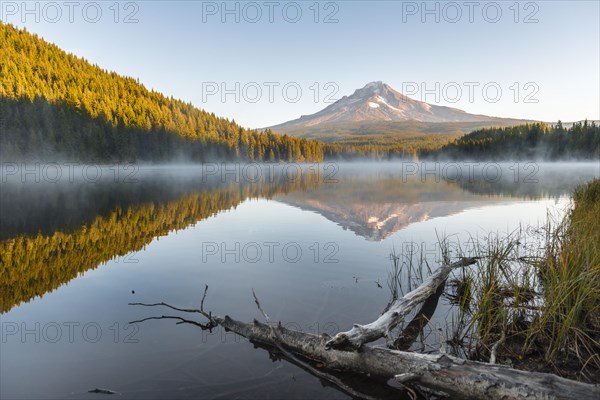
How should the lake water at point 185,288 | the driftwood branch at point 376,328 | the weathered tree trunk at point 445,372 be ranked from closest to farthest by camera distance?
the weathered tree trunk at point 445,372, the driftwood branch at point 376,328, the lake water at point 185,288

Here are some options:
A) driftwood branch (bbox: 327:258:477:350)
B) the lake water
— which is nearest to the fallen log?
driftwood branch (bbox: 327:258:477:350)

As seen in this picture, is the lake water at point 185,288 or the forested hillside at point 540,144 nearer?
the lake water at point 185,288

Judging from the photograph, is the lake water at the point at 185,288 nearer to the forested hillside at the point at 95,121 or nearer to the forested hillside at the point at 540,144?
the forested hillside at the point at 95,121

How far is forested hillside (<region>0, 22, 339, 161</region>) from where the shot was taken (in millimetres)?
82938

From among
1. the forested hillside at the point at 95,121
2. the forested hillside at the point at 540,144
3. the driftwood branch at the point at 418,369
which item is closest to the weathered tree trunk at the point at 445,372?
the driftwood branch at the point at 418,369

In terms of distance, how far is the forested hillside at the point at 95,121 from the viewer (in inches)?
3265

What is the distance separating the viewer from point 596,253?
653 centimetres

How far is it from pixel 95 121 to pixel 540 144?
145 m

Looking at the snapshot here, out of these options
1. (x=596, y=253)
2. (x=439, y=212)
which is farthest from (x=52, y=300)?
(x=439, y=212)

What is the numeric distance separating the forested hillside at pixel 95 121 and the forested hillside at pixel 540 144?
6734 cm

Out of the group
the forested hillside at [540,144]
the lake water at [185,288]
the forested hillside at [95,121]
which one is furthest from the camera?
the forested hillside at [540,144]

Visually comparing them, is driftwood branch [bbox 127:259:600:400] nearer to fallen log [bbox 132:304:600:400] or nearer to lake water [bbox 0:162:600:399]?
fallen log [bbox 132:304:600:400]

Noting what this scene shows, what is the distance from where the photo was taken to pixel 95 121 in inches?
→ 3752

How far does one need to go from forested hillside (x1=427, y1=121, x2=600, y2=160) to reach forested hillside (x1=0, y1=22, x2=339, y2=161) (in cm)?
6734
